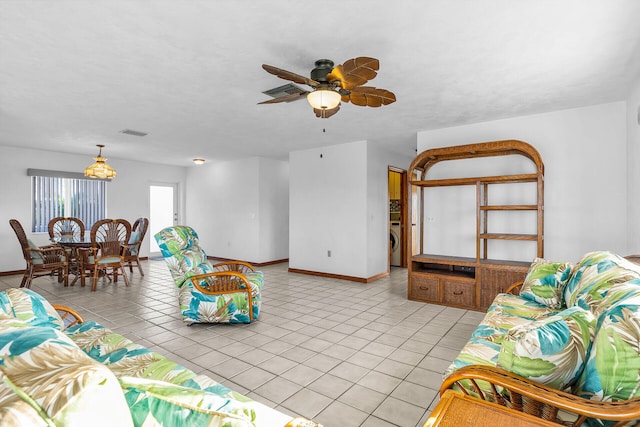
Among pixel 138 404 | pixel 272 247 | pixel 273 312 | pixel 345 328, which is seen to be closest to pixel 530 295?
pixel 345 328

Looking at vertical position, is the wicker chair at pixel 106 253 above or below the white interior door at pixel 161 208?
below

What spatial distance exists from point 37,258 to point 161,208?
4058mm

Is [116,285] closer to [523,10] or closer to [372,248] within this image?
[372,248]

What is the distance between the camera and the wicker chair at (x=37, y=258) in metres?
4.83

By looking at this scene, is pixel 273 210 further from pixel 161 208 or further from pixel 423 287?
pixel 423 287

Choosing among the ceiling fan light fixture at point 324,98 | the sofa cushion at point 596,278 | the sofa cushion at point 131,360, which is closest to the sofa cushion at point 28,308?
the sofa cushion at point 131,360

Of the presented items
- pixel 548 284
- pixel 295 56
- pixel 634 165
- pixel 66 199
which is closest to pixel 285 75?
pixel 295 56

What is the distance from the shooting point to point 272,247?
766cm

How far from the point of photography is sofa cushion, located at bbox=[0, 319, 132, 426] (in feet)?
1.70

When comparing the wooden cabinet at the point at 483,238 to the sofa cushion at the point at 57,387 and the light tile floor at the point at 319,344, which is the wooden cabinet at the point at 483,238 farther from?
the sofa cushion at the point at 57,387

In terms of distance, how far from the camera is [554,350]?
3.88 ft

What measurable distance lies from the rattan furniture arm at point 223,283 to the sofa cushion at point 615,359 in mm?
2795

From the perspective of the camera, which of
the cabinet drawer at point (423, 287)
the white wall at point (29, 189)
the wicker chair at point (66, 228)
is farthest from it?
the white wall at point (29, 189)

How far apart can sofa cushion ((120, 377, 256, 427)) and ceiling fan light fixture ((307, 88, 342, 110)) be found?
2172 millimetres
